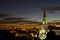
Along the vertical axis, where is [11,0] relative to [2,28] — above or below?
above

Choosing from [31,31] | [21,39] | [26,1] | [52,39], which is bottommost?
[31,31]

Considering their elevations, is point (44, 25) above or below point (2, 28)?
above

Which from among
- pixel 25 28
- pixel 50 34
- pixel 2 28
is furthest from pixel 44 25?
pixel 2 28

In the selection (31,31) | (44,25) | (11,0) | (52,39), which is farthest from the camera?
(31,31)

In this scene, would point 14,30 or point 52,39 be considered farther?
point 14,30

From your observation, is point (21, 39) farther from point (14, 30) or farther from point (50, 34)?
point (14, 30)

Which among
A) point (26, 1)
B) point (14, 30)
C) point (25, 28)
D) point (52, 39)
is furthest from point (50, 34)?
point (14, 30)

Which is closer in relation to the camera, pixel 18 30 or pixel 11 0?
pixel 11 0

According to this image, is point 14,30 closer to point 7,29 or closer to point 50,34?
point 7,29

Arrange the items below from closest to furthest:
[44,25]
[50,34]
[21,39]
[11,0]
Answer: [50,34]
[11,0]
[21,39]
[44,25]
